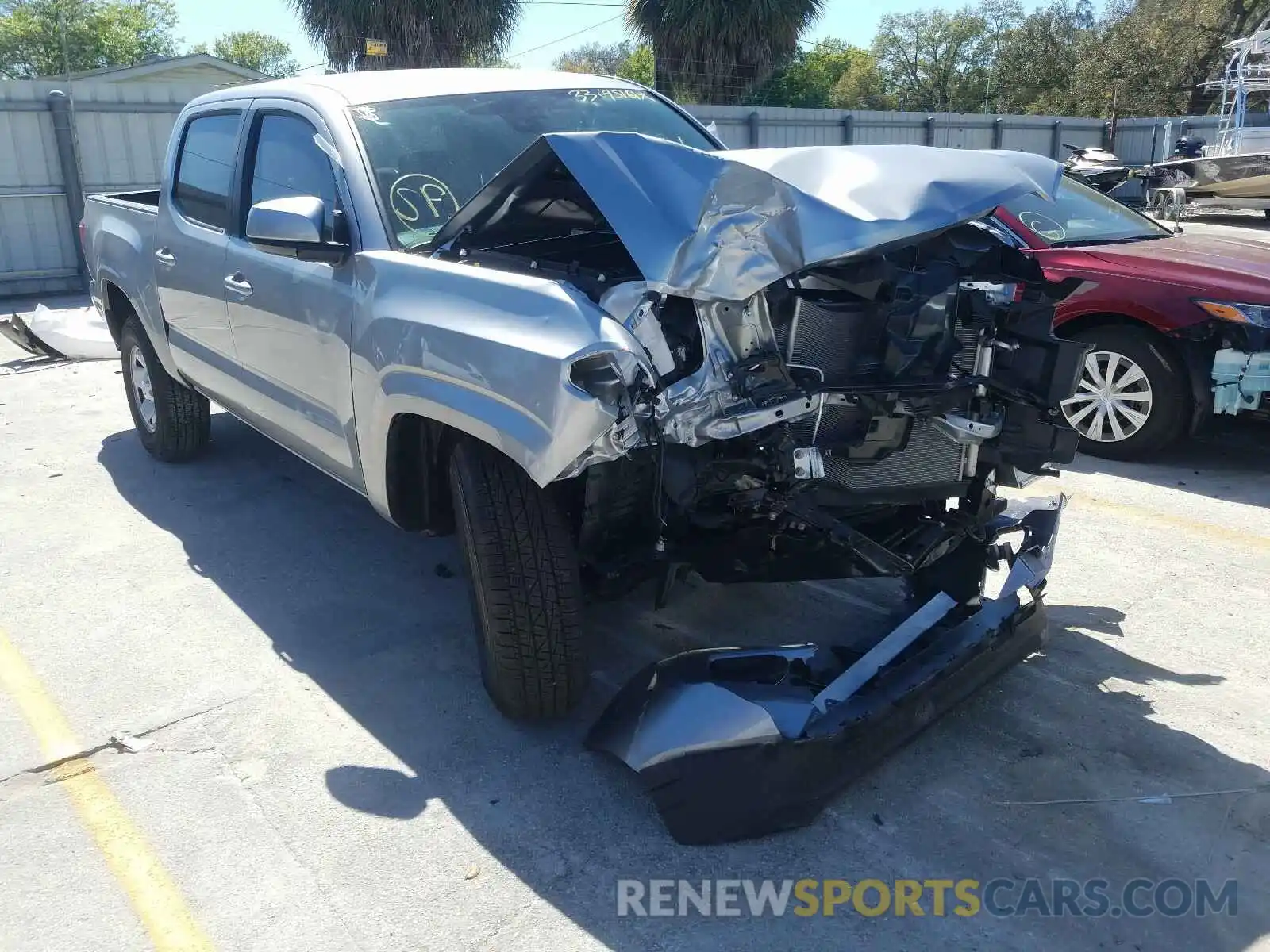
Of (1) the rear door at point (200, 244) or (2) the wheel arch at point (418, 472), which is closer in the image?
(2) the wheel arch at point (418, 472)

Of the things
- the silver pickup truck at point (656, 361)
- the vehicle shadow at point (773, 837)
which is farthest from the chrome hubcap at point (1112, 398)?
the silver pickup truck at point (656, 361)

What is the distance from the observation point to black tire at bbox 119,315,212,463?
235 inches

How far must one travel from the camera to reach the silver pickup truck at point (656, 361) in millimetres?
2803

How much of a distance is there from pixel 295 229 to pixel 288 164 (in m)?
0.95

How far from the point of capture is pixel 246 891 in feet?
9.01

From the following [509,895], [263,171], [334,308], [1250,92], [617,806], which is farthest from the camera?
[1250,92]

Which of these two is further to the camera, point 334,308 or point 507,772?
A: point 334,308

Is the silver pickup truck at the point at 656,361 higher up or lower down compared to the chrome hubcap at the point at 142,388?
higher up

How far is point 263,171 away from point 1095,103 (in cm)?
3909

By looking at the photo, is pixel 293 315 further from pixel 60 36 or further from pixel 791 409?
pixel 60 36

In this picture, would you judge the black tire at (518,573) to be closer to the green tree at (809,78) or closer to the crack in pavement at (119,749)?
the crack in pavement at (119,749)

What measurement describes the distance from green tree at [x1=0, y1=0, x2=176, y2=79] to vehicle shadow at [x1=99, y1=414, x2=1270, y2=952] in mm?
55472

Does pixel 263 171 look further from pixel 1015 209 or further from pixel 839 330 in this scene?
pixel 1015 209

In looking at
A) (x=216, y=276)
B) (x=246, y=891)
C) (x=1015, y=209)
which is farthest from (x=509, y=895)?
(x=1015, y=209)
